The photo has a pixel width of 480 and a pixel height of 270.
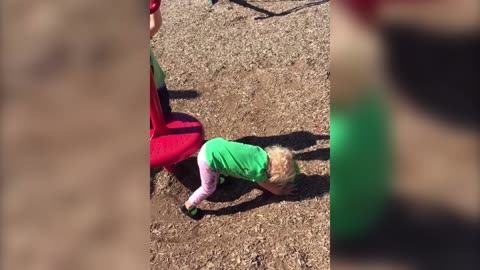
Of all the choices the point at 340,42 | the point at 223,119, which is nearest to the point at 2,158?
the point at 340,42

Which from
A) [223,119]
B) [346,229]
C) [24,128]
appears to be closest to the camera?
[24,128]

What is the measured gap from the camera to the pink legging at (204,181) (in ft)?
6.33

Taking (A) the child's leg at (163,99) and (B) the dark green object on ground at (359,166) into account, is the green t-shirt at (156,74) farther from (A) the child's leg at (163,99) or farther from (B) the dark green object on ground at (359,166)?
(B) the dark green object on ground at (359,166)

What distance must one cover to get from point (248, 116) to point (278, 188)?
0.58m

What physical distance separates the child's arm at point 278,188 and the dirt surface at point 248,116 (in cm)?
3

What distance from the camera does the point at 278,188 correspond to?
206cm

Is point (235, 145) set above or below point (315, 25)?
below

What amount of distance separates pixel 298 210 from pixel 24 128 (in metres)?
1.78

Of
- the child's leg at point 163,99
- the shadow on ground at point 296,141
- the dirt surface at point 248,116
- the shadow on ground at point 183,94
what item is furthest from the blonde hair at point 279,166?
the shadow on ground at point 183,94

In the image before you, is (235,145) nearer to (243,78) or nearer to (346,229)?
(243,78)

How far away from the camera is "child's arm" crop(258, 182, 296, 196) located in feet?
6.68

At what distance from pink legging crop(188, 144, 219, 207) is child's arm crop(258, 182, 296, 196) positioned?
19cm

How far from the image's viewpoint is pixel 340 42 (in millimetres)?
408

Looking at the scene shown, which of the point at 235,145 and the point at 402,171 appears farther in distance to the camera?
the point at 235,145
